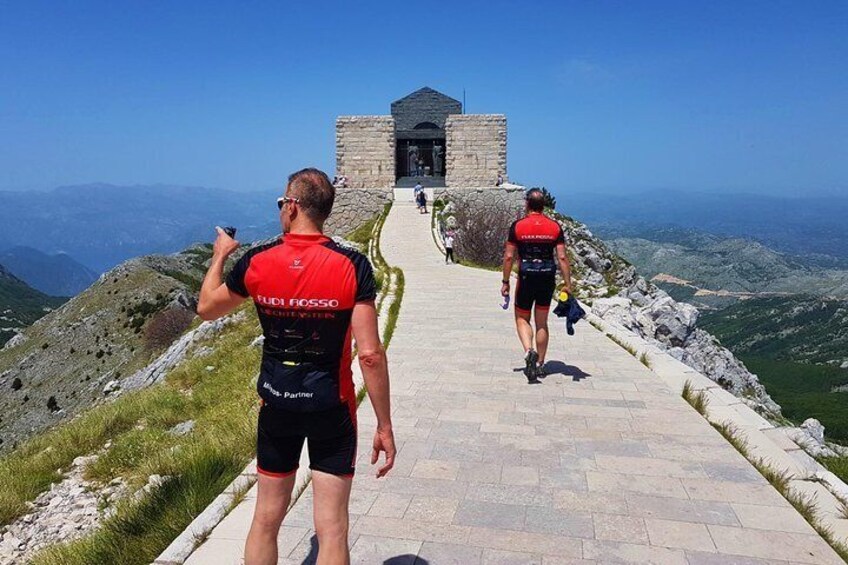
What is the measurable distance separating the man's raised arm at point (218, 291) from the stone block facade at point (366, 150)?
94.9ft

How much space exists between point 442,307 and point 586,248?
16.2m

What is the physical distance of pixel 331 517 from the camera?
2863 millimetres

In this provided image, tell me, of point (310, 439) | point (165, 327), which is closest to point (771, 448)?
point (310, 439)

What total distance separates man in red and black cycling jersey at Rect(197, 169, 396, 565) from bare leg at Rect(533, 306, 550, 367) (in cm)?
468

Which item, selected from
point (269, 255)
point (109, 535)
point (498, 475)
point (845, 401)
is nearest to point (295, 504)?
point (109, 535)

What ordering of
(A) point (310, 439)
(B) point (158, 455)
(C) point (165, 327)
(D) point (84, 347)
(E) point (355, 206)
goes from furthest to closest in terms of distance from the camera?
(D) point (84, 347) < (C) point (165, 327) < (E) point (355, 206) < (B) point (158, 455) < (A) point (310, 439)

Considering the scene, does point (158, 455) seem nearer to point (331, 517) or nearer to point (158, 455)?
point (158, 455)

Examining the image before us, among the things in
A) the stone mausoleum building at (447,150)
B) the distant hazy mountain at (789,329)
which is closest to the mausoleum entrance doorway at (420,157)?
the stone mausoleum building at (447,150)

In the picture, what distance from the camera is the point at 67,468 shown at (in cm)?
682

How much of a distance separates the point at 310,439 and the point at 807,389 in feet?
259

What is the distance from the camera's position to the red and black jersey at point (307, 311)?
2.78 metres

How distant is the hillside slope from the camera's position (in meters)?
41.5

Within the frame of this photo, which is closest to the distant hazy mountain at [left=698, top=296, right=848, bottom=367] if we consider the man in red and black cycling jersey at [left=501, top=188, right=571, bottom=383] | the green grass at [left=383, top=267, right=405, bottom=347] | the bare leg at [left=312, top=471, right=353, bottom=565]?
the green grass at [left=383, top=267, right=405, bottom=347]

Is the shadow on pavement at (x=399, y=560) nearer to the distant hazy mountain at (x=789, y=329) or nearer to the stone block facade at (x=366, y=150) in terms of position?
the stone block facade at (x=366, y=150)
